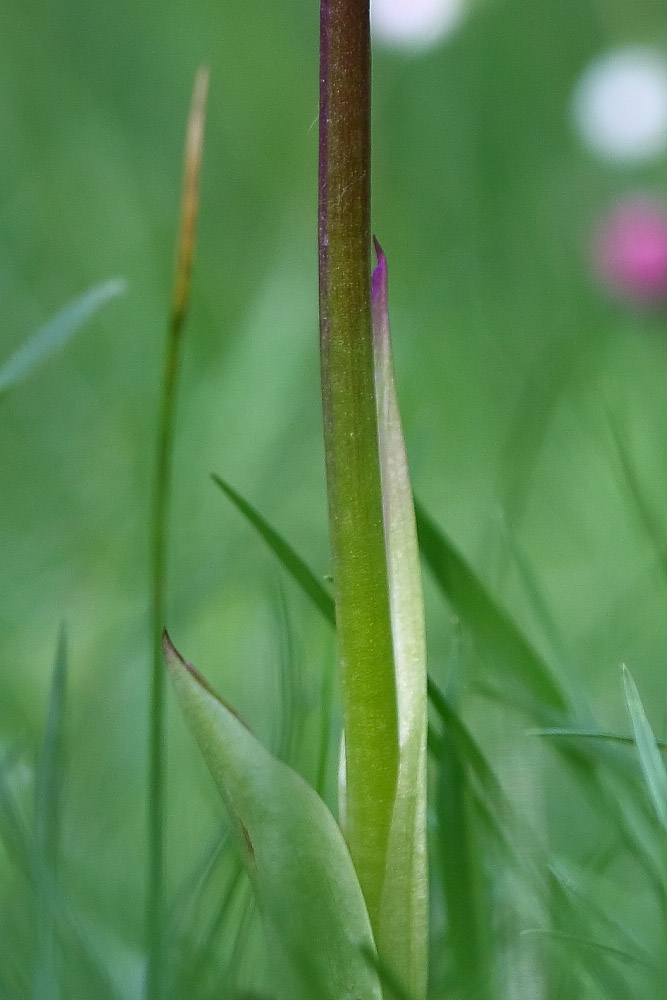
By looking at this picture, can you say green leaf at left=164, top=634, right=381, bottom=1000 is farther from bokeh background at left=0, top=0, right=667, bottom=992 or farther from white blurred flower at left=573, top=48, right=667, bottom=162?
white blurred flower at left=573, top=48, right=667, bottom=162

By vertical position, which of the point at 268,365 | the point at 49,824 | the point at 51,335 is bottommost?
the point at 49,824

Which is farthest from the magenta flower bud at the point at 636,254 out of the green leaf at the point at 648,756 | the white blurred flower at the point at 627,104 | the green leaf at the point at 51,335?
the green leaf at the point at 648,756

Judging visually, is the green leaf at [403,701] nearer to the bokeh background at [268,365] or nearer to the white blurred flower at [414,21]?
the bokeh background at [268,365]

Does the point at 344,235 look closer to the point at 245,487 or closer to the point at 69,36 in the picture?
the point at 245,487

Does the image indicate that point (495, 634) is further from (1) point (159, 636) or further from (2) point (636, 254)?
(2) point (636, 254)

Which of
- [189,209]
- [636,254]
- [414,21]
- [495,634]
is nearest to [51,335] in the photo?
[189,209]

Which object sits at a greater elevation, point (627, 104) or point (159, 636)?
point (627, 104)
